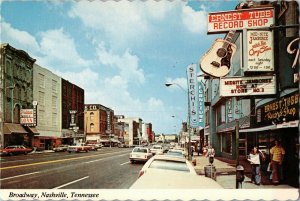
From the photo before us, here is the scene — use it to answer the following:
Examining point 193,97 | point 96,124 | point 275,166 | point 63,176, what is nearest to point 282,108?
point 275,166

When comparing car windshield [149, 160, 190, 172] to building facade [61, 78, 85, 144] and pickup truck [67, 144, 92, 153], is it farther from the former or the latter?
building facade [61, 78, 85, 144]

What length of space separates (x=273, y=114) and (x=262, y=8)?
3976mm

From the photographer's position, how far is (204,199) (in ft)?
25.3

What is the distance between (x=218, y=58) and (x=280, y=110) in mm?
2826

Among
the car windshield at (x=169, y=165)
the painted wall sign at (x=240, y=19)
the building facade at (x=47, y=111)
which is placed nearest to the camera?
the painted wall sign at (x=240, y=19)

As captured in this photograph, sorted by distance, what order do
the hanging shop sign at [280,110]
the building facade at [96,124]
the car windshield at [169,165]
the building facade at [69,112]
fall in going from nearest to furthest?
the car windshield at [169,165] < the hanging shop sign at [280,110] < the building facade at [69,112] < the building facade at [96,124]

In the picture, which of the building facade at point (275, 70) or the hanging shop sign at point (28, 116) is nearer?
the building facade at point (275, 70)

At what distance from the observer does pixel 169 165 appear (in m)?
9.32

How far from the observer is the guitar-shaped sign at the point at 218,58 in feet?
32.2

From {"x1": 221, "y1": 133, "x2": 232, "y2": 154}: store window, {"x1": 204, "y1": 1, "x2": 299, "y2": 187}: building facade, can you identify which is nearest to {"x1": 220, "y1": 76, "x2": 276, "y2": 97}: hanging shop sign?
{"x1": 204, "y1": 1, "x2": 299, "y2": 187}: building facade

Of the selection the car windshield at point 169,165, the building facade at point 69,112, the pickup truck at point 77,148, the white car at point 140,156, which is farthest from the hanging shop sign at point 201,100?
the building facade at point 69,112

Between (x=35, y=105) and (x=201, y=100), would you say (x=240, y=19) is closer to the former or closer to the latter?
(x=201, y=100)

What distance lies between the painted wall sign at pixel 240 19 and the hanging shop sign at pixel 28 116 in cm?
2392

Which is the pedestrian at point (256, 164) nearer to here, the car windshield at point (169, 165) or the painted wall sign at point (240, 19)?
the car windshield at point (169, 165)
